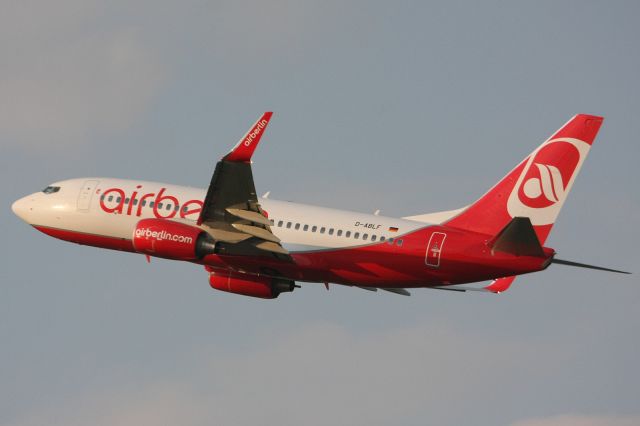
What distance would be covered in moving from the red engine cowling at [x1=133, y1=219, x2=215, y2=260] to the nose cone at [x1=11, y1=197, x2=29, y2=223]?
9899mm

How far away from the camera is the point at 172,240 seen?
160 feet

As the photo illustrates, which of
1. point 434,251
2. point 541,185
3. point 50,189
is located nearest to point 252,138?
point 434,251

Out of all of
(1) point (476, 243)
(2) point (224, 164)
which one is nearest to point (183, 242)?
(2) point (224, 164)

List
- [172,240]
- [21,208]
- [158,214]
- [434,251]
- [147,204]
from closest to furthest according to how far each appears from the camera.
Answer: [434,251] → [172,240] → [158,214] → [147,204] → [21,208]

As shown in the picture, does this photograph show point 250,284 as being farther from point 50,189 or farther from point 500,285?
point 50,189

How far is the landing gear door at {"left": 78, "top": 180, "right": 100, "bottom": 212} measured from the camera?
5444 cm

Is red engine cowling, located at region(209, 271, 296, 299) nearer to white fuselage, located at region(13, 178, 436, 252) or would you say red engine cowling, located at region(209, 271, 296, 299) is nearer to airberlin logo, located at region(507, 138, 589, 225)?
white fuselage, located at region(13, 178, 436, 252)

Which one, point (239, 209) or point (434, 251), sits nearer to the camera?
point (434, 251)

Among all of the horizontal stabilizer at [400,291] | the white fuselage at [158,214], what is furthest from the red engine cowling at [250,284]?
the horizontal stabilizer at [400,291]

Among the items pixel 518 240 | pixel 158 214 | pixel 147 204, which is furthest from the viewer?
pixel 147 204

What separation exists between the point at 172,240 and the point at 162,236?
470 millimetres

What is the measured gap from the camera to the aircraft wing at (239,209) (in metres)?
44.7

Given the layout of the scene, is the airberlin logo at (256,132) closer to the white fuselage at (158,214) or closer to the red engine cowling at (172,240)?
the red engine cowling at (172,240)

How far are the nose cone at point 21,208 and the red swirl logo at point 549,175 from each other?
2427cm
